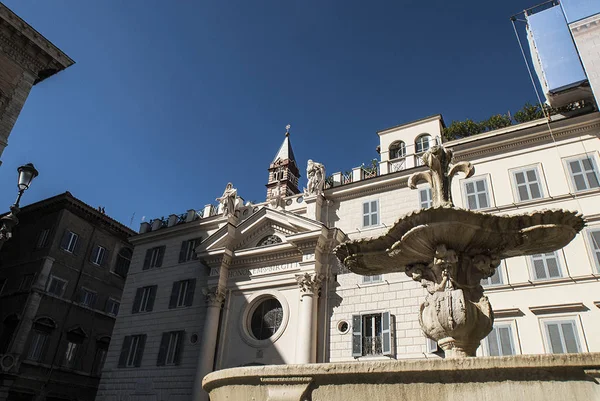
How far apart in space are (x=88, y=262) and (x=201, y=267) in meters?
13.0

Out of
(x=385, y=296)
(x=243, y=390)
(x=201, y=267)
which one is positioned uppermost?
(x=201, y=267)

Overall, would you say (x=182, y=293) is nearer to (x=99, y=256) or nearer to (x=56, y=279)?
(x=56, y=279)

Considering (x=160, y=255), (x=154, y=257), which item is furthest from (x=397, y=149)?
(x=154, y=257)

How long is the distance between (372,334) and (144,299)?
14.4 metres

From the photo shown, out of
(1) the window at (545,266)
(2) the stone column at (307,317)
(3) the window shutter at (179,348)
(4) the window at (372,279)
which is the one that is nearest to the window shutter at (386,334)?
(4) the window at (372,279)

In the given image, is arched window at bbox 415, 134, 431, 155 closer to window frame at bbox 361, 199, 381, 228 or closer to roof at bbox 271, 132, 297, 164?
window frame at bbox 361, 199, 381, 228

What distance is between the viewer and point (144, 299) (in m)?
26.5

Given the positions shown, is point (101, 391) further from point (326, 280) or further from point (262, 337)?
point (326, 280)

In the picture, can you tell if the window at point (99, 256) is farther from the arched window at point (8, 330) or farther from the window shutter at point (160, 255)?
the window shutter at point (160, 255)

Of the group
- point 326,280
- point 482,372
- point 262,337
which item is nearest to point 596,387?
point 482,372

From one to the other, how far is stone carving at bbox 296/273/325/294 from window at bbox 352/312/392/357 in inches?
88.3

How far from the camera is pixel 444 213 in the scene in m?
7.94

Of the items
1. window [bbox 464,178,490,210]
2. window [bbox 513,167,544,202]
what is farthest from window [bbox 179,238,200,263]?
window [bbox 513,167,544,202]

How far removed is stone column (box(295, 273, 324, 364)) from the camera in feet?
63.0
